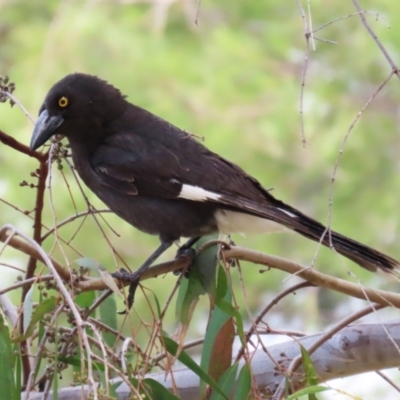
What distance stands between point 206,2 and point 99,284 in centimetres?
291

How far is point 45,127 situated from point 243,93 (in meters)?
2.08

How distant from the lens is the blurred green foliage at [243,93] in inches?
136

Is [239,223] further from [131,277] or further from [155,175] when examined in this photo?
[131,277]

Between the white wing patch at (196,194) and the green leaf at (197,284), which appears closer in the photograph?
the green leaf at (197,284)

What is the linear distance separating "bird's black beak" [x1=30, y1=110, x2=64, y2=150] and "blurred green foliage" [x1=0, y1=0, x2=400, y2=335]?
61.3 inches

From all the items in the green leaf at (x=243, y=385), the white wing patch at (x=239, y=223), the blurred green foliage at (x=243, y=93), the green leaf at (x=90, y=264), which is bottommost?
the green leaf at (x=243, y=385)

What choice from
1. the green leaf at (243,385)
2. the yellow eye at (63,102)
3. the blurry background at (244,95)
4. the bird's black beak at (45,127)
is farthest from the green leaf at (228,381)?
the blurry background at (244,95)

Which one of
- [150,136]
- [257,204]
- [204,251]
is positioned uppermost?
[150,136]

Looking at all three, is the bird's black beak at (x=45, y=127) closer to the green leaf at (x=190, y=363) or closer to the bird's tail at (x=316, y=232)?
the bird's tail at (x=316, y=232)

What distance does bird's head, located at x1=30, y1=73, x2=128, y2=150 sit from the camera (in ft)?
5.46

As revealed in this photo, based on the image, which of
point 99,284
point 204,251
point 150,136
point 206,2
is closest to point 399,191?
point 206,2

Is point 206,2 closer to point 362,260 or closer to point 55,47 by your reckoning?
point 55,47

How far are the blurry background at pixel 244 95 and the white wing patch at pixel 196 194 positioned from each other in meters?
1.62

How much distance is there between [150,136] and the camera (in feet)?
5.71
